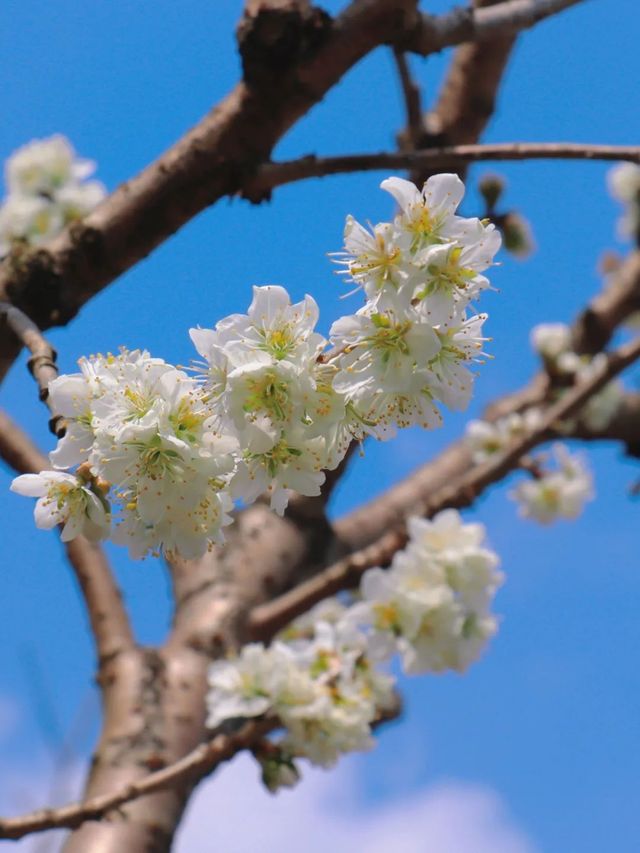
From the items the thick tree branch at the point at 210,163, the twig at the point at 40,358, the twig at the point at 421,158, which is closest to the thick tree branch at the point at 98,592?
the thick tree branch at the point at 210,163

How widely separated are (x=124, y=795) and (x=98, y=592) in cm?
114

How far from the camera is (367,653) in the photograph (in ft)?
7.77

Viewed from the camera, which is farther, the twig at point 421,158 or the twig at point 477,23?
the twig at point 477,23

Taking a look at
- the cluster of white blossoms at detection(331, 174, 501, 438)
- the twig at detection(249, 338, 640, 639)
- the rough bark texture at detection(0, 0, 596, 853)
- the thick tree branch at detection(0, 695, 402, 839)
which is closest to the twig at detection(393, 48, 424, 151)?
the rough bark texture at detection(0, 0, 596, 853)

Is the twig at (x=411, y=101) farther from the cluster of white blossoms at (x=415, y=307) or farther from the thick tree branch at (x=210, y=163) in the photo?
the cluster of white blossoms at (x=415, y=307)

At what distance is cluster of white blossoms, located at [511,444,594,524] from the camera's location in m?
4.60

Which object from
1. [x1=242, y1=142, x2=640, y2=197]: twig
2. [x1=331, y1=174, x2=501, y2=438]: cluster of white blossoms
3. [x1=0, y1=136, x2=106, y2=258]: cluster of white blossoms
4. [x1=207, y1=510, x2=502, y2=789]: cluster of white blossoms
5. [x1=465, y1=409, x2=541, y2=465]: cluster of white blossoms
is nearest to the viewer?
[x1=331, y1=174, x2=501, y2=438]: cluster of white blossoms

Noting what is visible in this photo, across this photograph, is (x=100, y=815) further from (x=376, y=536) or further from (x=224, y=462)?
(x=376, y=536)

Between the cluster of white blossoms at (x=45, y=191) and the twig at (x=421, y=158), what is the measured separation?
4.68 ft

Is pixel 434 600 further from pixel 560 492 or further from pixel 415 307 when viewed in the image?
pixel 560 492

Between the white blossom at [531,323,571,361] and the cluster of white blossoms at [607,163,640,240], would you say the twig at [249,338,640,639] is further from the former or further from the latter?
the cluster of white blossoms at [607,163,640,240]

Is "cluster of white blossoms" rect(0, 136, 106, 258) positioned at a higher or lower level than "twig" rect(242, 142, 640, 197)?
higher

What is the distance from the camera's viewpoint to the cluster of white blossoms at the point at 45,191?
3.01 meters

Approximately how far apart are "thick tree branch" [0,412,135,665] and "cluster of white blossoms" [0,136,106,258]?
611 millimetres
